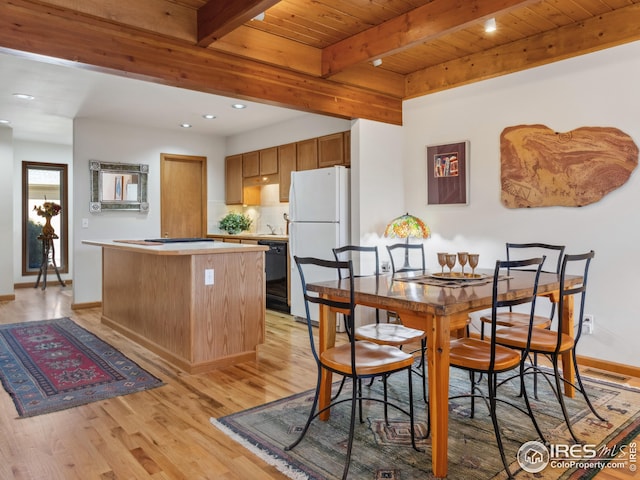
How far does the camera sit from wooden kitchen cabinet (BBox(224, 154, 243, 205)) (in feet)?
22.3

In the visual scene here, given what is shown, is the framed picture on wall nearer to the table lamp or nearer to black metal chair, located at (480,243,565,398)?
the table lamp

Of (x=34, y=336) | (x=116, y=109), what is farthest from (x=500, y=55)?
(x=34, y=336)

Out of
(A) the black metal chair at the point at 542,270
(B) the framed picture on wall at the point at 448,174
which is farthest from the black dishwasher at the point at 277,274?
(A) the black metal chair at the point at 542,270

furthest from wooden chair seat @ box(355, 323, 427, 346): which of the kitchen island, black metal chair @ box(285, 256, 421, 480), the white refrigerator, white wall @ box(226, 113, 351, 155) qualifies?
white wall @ box(226, 113, 351, 155)

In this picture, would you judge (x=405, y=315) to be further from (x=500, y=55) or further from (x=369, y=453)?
(x=500, y=55)

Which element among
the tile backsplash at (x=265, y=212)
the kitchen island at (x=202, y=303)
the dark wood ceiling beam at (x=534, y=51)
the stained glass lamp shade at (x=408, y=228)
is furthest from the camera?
the tile backsplash at (x=265, y=212)

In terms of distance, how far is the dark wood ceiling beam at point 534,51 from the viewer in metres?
3.25

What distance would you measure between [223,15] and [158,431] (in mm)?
2507

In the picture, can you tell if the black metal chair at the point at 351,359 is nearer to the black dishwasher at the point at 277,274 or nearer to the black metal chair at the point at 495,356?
the black metal chair at the point at 495,356

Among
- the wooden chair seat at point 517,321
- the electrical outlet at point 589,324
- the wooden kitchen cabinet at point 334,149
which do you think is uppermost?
the wooden kitchen cabinet at point 334,149

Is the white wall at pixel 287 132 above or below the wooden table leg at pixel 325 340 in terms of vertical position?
above

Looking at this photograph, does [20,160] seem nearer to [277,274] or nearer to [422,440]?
[277,274]

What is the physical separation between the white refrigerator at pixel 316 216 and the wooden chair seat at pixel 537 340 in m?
2.23

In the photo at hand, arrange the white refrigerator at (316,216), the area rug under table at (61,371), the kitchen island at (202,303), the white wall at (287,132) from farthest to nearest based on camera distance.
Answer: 1. the white wall at (287,132)
2. the white refrigerator at (316,216)
3. the kitchen island at (202,303)
4. the area rug under table at (61,371)
